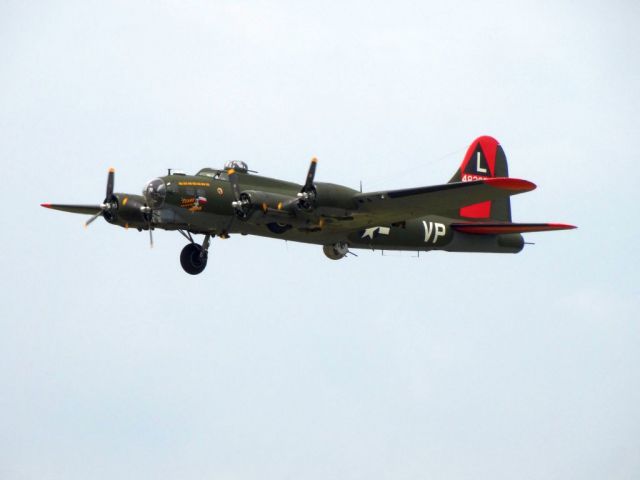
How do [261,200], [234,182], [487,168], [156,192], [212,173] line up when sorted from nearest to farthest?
[156,192]
[261,200]
[234,182]
[212,173]
[487,168]

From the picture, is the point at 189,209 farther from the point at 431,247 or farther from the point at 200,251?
the point at 431,247

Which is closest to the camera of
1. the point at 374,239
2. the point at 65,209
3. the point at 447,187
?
the point at 447,187

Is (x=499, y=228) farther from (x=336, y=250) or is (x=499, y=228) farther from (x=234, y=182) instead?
(x=234, y=182)

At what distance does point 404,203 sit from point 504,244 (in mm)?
6971

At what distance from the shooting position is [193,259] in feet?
114

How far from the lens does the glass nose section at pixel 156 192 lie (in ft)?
107

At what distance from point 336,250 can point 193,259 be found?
431 cm

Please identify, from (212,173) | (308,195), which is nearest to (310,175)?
(308,195)

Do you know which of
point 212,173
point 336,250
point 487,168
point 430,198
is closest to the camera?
point 430,198

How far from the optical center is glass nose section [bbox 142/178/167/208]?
32.7 metres

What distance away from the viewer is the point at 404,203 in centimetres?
3272

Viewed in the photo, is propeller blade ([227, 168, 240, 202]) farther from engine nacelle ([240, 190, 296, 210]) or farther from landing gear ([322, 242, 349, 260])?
landing gear ([322, 242, 349, 260])

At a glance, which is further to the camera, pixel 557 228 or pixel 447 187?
pixel 557 228

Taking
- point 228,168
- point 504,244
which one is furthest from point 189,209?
point 504,244
